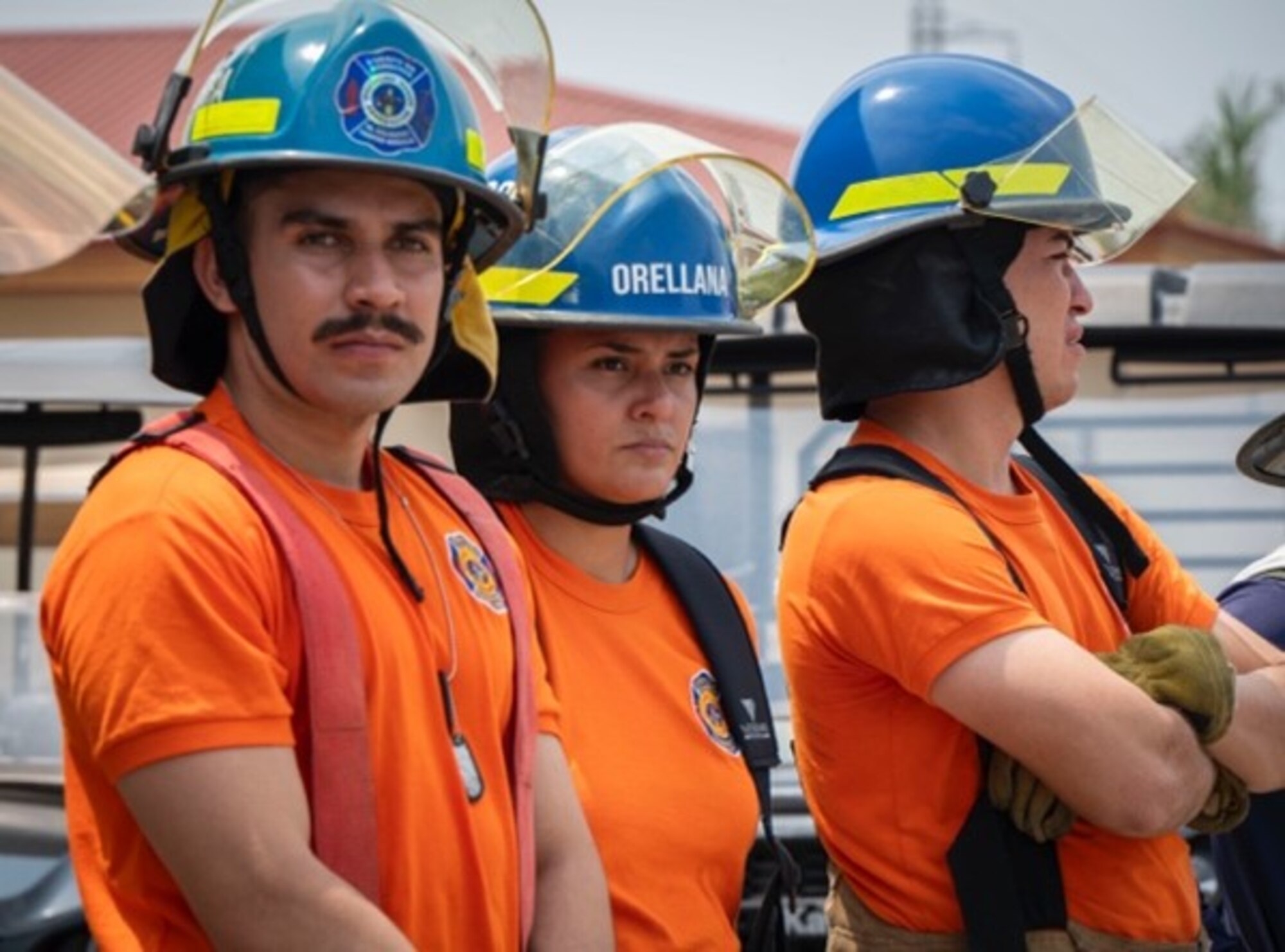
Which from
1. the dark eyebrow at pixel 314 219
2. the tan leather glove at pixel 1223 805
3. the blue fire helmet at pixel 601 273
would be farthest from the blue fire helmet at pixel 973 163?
the dark eyebrow at pixel 314 219

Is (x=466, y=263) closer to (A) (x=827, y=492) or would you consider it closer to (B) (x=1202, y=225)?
(A) (x=827, y=492)

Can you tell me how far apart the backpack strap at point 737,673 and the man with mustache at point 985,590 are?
71mm

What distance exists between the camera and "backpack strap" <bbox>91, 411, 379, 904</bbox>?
2.76 meters

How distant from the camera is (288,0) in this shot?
3.21m

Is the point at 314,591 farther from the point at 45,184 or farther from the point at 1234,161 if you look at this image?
the point at 1234,161

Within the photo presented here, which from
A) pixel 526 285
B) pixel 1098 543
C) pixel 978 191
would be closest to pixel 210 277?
pixel 526 285

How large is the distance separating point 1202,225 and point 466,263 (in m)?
19.8

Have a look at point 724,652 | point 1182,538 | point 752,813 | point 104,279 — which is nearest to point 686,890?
point 752,813

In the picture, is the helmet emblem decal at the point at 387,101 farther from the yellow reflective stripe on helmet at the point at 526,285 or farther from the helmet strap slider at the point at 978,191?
the helmet strap slider at the point at 978,191

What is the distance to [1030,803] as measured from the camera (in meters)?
3.44

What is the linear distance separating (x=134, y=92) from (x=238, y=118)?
24950 mm

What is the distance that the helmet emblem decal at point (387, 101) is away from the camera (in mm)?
3033

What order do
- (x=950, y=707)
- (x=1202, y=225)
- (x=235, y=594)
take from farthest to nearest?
(x=1202, y=225) < (x=950, y=707) < (x=235, y=594)

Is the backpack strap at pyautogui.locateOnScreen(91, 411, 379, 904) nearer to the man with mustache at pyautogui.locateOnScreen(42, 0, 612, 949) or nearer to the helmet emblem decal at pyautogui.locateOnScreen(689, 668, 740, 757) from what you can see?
the man with mustache at pyautogui.locateOnScreen(42, 0, 612, 949)
